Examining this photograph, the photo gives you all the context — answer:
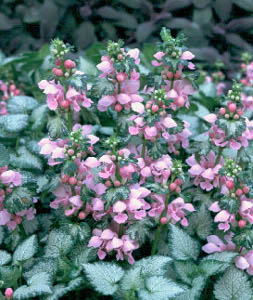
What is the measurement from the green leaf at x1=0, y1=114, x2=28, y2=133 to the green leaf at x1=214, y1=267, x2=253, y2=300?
0.78 m

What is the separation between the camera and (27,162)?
64.2 inches

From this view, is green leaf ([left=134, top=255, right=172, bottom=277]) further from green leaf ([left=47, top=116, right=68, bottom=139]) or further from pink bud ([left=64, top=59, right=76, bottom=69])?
pink bud ([left=64, top=59, right=76, bottom=69])

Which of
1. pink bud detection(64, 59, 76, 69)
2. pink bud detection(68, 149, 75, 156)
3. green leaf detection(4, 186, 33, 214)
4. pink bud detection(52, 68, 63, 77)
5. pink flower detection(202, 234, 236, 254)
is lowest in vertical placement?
pink flower detection(202, 234, 236, 254)

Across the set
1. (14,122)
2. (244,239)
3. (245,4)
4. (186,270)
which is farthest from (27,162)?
(245,4)

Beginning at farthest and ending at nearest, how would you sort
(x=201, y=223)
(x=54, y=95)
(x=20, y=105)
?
(x=20, y=105), (x=201, y=223), (x=54, y=95)

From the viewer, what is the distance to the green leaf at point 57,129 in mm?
1413

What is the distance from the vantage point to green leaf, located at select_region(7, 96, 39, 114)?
5.98ft

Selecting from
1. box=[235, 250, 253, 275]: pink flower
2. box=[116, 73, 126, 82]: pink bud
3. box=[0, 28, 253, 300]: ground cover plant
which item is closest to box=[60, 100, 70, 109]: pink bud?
box=[0, 28, 253, 300]: ground cover plant

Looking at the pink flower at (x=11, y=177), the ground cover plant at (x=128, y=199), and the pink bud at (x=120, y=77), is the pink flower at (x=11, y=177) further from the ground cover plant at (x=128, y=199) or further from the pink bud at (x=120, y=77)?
the pink bud at (x=120, y=77)

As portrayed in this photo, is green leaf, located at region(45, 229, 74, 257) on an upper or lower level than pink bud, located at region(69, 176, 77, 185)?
lower

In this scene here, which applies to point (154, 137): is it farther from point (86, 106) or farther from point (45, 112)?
point (45, 112)

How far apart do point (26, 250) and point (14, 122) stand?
47 centimetres

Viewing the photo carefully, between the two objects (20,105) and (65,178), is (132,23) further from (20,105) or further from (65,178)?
(65,178)

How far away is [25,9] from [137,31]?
0.82 m
